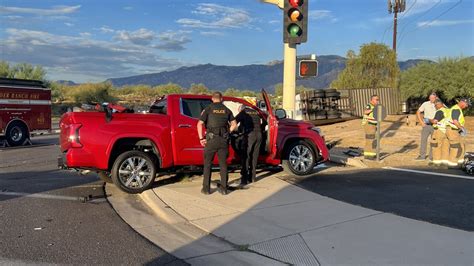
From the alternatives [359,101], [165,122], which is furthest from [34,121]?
[359,101]

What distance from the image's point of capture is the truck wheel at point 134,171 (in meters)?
8.59

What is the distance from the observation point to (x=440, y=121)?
1234 cm

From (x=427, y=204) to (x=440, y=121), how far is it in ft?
17.7

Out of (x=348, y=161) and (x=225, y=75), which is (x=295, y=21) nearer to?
(x=348, y=161)

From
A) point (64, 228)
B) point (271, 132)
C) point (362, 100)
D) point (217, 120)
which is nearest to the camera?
point (64, 228)

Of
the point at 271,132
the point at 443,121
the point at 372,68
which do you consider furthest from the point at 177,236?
the point at 372,68

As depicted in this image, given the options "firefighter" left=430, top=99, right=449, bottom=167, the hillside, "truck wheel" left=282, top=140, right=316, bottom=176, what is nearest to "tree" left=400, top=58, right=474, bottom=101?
"firefighter" left=430, top=99, right=449, bottom=167

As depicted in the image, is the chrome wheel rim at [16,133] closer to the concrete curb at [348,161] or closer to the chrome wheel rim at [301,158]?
the concrete curb at [348,161]

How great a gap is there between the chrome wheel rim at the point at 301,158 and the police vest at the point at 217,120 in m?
2.61

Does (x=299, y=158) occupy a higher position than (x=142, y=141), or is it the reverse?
(x=142, y=141)

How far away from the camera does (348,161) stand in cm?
1259

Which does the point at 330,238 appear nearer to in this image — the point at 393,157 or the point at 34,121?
the point at 393,157

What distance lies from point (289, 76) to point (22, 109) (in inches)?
504

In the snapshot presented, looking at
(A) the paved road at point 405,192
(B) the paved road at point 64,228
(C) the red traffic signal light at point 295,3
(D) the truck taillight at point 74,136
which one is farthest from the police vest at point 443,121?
(D) the truck taillight at point 74,136
